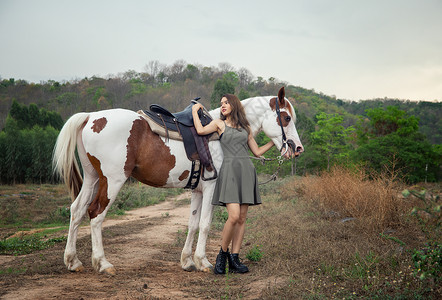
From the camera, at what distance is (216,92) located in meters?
35.7

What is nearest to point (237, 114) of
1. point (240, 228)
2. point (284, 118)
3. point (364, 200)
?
point (284, 118)

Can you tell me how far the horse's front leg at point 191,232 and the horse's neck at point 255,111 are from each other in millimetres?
1151

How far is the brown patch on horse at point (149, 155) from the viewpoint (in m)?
4.32

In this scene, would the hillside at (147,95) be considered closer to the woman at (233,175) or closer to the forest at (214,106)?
the forest at (214,106)

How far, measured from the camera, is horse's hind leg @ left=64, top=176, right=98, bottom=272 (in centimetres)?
437

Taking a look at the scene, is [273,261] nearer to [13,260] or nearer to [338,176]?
[13,260]

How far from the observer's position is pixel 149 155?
14.2 ft

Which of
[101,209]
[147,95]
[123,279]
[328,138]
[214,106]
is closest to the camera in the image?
[123,279]

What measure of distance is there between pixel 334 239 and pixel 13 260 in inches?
205

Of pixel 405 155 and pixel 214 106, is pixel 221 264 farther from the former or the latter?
pixel 214 106

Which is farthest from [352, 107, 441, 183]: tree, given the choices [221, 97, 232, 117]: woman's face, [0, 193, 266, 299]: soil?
[221, 97, 232, 117]: woman's face

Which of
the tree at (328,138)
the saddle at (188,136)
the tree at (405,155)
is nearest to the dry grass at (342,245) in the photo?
the saddle at (188,136)

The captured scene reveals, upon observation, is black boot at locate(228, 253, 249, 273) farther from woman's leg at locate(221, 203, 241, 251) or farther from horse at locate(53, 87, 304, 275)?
horse at locate(53, 87, 304, 275)

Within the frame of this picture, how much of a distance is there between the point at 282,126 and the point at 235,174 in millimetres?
940
